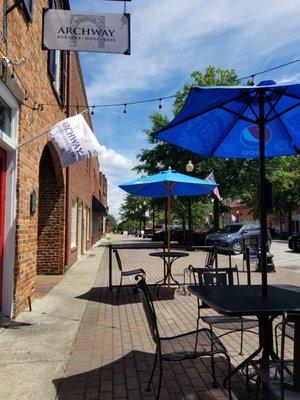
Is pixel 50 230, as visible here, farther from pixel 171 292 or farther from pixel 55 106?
pixel 171 292

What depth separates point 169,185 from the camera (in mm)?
10664

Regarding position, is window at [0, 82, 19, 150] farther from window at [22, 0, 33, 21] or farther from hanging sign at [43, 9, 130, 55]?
window at [22, 0, 33, 21]

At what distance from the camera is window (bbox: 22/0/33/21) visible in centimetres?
710

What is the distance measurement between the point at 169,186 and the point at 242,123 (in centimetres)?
510

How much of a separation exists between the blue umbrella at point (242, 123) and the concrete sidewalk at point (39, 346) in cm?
240

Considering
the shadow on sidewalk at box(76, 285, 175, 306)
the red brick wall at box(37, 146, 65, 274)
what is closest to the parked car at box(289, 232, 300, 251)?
the red brick wall at box(37, 146, 65, 274)

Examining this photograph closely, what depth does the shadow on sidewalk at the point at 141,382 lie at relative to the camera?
14.1ft

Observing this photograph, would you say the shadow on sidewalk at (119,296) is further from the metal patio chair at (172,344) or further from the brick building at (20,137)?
the metal patio chair at (172,344)

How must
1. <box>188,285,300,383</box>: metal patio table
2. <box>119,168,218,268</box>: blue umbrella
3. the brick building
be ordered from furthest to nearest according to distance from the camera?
<box>119,168,218,268</box>: blue umbrella, the brick building, <box>188,285,300,383</box>: metal patio table

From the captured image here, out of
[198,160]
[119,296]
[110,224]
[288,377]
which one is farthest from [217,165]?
[110,224]

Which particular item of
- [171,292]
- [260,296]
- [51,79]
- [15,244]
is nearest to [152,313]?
[260,296]

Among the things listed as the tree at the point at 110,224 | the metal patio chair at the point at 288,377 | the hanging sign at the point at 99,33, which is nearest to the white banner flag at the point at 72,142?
the hanging sign at the point at 99,33

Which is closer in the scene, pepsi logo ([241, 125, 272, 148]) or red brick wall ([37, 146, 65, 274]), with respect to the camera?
pepsi logo ([241, 125, 272, 148])

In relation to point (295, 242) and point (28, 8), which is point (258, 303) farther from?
point (295, 242)
